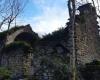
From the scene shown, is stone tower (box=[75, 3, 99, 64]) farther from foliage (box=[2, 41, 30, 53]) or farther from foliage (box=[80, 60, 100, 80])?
foliage (box=[2, 41, 30, 53])

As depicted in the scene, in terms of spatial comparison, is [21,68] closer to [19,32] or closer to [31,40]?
[31,40]

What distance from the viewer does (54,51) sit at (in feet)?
61.2

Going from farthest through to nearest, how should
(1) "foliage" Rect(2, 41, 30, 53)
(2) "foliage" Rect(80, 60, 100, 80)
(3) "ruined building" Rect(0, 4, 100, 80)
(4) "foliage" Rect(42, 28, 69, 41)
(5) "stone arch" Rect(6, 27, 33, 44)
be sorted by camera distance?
(5) "stone arch" Rect(6, 27, 33, 44) → (1) "foliage" Rect(2, 41, 30, 53) → (4) "foliage" Rect(42, 28, 69, 41) → (3) "ruined building" Rect(0, 4, 100, 80) → (2) "foliage" Rect(80, 60, 100, 80)

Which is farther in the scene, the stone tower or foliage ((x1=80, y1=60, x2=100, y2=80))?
the stone tower

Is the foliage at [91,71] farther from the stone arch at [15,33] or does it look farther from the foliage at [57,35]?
the stone arch at [15,33]

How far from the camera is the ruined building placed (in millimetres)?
17702

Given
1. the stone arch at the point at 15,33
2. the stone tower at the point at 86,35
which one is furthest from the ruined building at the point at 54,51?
the stone arch at the point at 15,33

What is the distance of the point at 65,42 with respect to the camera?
18.3 metres

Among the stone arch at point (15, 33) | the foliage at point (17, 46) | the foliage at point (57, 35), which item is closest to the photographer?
the foliage at point (57, 35)

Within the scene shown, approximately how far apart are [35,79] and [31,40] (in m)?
4.62

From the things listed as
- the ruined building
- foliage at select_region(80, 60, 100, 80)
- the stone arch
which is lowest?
foliage at select_region(80, 60, 100, 80)

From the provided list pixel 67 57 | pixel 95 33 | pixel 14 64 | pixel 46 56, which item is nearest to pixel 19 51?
pixel 14 64

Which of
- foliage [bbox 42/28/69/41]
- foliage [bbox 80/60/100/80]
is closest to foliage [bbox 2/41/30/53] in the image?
foliage [bbox 42/28/69/41]

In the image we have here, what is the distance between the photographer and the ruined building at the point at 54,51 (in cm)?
1770
